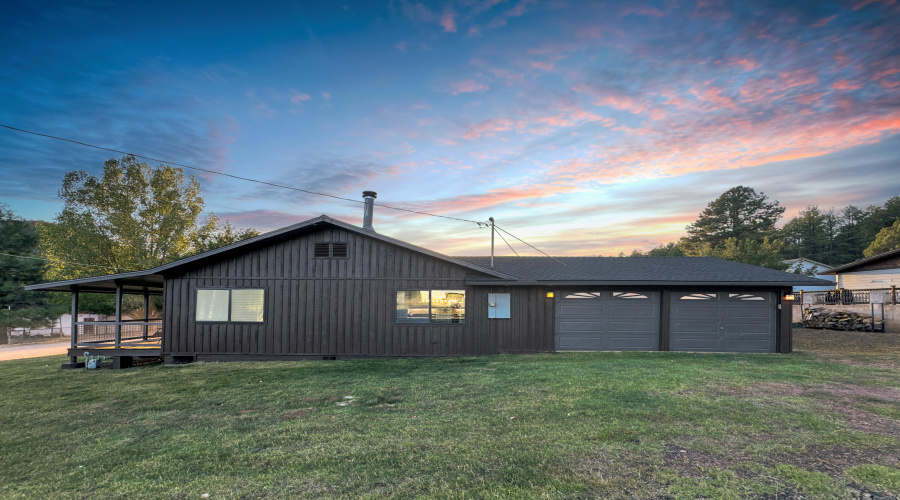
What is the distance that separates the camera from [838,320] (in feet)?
62.5

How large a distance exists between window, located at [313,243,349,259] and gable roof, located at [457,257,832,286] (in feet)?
13.2

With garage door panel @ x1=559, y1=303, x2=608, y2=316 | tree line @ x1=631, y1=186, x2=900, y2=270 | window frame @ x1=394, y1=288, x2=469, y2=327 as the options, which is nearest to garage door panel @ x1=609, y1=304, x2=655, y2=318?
garage door panel @ x1=559, y1=303, x2=608, y2=316

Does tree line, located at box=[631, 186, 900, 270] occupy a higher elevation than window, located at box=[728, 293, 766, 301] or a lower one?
higher

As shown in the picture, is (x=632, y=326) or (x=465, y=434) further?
(x=632, y=326)

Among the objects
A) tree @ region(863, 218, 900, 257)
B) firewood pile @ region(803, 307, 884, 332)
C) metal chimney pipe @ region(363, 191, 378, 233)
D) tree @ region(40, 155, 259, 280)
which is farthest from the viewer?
tree @ region(863, 218, 900, 257)

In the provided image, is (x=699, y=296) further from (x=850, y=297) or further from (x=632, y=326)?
(x=850, y=297)

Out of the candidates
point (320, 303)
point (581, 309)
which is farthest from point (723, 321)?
point (320, 303)

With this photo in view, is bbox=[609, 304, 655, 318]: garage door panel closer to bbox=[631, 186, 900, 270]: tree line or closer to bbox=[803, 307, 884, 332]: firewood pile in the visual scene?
bbox=[803, 307, 884, 332]: firewood pile

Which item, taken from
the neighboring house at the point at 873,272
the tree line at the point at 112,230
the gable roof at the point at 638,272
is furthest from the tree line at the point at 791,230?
the tree line at the point at 112,230

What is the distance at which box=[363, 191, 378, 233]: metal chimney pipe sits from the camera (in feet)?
46.0

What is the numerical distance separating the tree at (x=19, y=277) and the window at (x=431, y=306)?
28.3 metres

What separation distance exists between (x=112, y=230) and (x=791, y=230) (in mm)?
77866

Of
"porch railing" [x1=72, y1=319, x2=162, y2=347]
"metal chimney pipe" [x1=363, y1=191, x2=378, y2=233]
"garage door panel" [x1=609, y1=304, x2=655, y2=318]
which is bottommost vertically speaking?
"porch railing" [x1=72, y1=319, x2=162, y2=347]

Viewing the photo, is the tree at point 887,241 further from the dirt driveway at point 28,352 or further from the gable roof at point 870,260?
the dirt driveway at point 28,352
